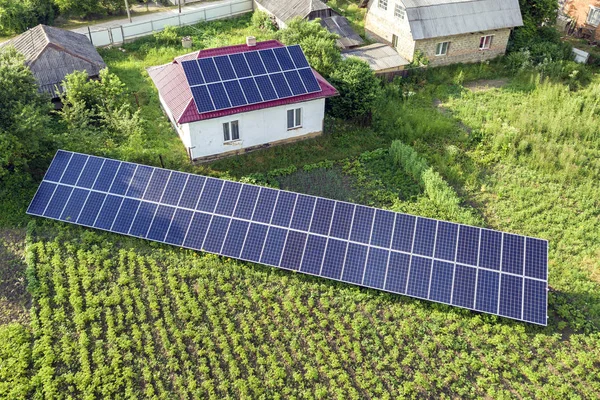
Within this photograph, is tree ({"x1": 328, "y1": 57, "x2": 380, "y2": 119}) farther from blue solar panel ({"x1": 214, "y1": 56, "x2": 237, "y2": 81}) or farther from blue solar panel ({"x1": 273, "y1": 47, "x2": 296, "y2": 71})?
blue solar panel ({"x1": 214, "y1": 56, "x2": 237, "y2": 81})

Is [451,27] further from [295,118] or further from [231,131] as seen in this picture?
[231,131]

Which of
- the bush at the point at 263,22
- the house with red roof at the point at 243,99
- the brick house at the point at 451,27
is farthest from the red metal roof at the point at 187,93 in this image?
the bush at the point at 263,22

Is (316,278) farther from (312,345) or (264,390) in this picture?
(264,390)

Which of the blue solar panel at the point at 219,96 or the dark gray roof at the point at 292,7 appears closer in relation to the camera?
the blue solar panel at the point at 219,96

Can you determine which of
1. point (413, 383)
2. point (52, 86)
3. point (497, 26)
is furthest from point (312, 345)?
point (497, 26)

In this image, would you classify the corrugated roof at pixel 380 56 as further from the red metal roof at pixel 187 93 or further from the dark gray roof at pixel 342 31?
the red metal roof at pixel 187 93

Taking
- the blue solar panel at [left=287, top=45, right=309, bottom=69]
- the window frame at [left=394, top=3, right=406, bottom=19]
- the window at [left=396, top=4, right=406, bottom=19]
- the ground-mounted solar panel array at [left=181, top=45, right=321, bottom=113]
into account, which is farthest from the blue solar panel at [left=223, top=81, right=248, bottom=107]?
the window at [left=396, top=4, right=406, bottom=19]

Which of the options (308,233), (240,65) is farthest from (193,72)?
(308,233)
